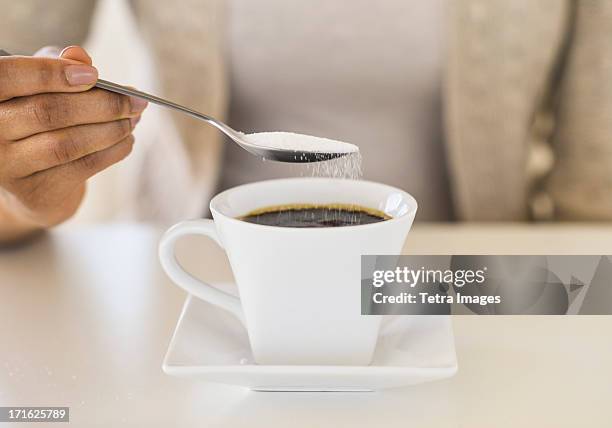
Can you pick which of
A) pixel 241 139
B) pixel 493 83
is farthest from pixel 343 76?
pixel 241 139

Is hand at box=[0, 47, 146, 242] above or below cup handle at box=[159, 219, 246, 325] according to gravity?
above

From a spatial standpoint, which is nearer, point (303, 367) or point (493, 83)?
point (303, 367)

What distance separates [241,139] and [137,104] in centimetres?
5

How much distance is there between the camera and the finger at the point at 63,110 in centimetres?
30

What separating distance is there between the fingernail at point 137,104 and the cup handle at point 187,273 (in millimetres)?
53

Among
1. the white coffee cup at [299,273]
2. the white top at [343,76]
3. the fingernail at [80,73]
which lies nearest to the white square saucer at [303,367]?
the white coffee cup at [299,273]

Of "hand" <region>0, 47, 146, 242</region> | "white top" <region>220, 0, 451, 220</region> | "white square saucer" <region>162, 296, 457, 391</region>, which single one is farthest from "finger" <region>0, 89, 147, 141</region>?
"white top" <region>220, 0, 451, 220</region>

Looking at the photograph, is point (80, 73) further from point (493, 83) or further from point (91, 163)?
point (493, 83)

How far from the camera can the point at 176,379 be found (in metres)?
0.32

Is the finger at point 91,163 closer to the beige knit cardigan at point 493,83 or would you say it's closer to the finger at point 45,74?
the finger at point 45,74

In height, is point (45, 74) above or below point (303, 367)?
above

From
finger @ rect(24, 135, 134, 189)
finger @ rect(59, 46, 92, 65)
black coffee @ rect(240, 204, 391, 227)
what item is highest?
finger @ rect(59, 46, 92, 65)

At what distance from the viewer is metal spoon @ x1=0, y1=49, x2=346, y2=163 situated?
0.96 ft

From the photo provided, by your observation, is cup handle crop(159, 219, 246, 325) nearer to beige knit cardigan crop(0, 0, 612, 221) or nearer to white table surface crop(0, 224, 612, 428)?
white table surface crop(0, 224, 612, 428)
